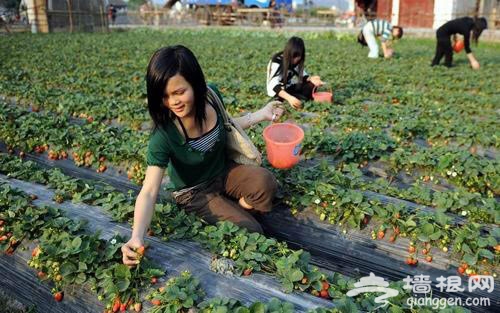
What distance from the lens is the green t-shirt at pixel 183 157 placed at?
8.91 ft

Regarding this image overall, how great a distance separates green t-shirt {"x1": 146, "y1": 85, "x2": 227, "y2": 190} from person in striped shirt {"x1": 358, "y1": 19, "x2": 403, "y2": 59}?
11231 millimetres

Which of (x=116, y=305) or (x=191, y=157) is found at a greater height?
(x=191, y=157)

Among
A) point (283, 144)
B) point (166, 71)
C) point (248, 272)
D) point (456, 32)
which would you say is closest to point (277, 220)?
point (283, 144)

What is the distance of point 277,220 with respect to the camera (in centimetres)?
350

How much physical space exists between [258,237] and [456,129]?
3722mm

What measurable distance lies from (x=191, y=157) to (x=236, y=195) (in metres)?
0.54

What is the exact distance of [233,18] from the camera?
34688 mm

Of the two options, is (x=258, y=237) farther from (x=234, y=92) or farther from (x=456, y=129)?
(x=234, y=92)

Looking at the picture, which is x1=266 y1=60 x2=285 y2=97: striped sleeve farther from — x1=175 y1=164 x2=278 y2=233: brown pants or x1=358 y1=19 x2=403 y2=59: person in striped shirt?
x1=358 y1=19 x2=403 y2=59: person in striped shirt

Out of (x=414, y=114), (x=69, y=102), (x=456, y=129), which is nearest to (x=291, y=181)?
(x=456, y=129)

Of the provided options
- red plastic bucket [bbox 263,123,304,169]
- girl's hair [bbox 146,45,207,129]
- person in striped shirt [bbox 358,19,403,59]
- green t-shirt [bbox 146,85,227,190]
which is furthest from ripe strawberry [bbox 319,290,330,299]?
person in striped shirt [bbox 358,19,403,59]

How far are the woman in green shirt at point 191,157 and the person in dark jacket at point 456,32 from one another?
29.1 ft

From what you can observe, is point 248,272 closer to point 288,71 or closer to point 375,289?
point 375,289

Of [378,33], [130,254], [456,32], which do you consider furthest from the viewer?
[378,33]
